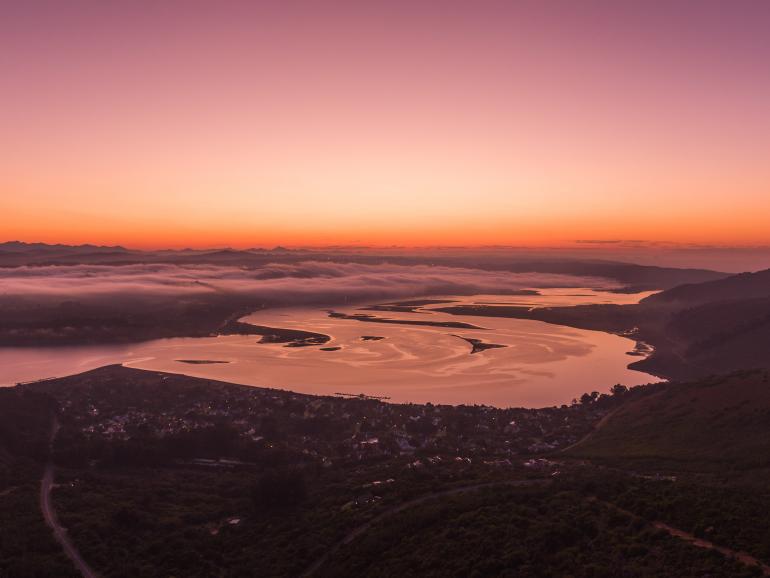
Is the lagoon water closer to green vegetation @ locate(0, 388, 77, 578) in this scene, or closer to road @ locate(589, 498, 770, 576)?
green vegetation @ locate(0, 388, 77, 578)

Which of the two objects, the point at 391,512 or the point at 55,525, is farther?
the point at 55,525

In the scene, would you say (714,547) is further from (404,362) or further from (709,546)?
(404,362)

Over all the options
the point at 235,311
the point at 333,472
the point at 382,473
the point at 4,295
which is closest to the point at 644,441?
the point at 382,473

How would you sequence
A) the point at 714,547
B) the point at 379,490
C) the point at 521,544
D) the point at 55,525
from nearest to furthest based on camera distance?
the point at 714,547
the point at 521,544
the point at 55,525
the point at 379,490

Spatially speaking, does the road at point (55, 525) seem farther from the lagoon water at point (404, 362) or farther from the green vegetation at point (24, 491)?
the lagoon water at point (404, 362)

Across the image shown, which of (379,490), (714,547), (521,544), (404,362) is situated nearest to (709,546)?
(714,547)

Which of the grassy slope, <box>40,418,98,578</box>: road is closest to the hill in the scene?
the grassy slope

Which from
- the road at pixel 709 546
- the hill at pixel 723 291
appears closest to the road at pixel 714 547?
the road at pixel 709 546
